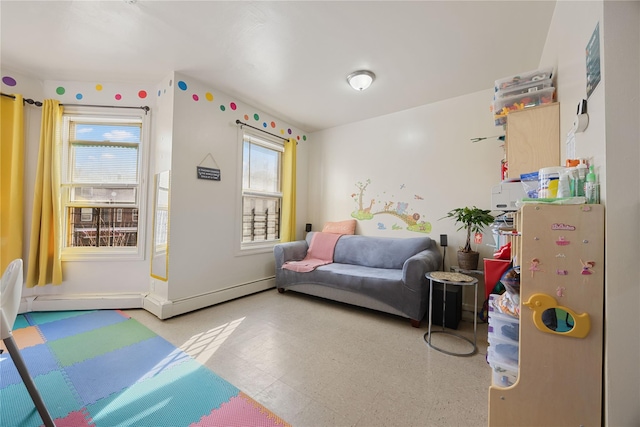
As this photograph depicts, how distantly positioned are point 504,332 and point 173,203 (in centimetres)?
304

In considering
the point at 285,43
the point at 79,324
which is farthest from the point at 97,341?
the point at 285,43

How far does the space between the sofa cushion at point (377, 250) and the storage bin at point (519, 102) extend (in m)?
1.60

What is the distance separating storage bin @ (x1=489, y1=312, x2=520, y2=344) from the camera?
126 centimetres

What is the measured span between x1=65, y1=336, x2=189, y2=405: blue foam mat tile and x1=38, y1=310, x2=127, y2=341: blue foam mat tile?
27.3 inches

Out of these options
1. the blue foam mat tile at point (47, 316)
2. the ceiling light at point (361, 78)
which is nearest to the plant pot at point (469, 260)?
the ceiling light at point (361, 78)

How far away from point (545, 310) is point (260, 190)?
11.5 feet

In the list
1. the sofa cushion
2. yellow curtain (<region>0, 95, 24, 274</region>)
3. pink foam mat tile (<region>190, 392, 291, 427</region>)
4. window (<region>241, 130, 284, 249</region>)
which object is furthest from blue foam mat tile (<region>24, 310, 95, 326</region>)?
the sofa cushion

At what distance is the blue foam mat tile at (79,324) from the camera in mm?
2264

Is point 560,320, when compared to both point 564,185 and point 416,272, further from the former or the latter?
point 416,272

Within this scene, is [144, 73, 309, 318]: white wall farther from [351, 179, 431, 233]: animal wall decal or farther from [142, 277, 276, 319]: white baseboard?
[351, 179, 431, 233]: animal wall decal

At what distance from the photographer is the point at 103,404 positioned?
1.43 metres

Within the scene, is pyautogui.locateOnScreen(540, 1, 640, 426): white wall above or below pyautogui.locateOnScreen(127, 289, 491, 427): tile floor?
above

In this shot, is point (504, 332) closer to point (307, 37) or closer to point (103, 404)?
point (103, 404)

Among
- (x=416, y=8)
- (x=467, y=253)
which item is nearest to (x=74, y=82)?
(x=416, y=8)
